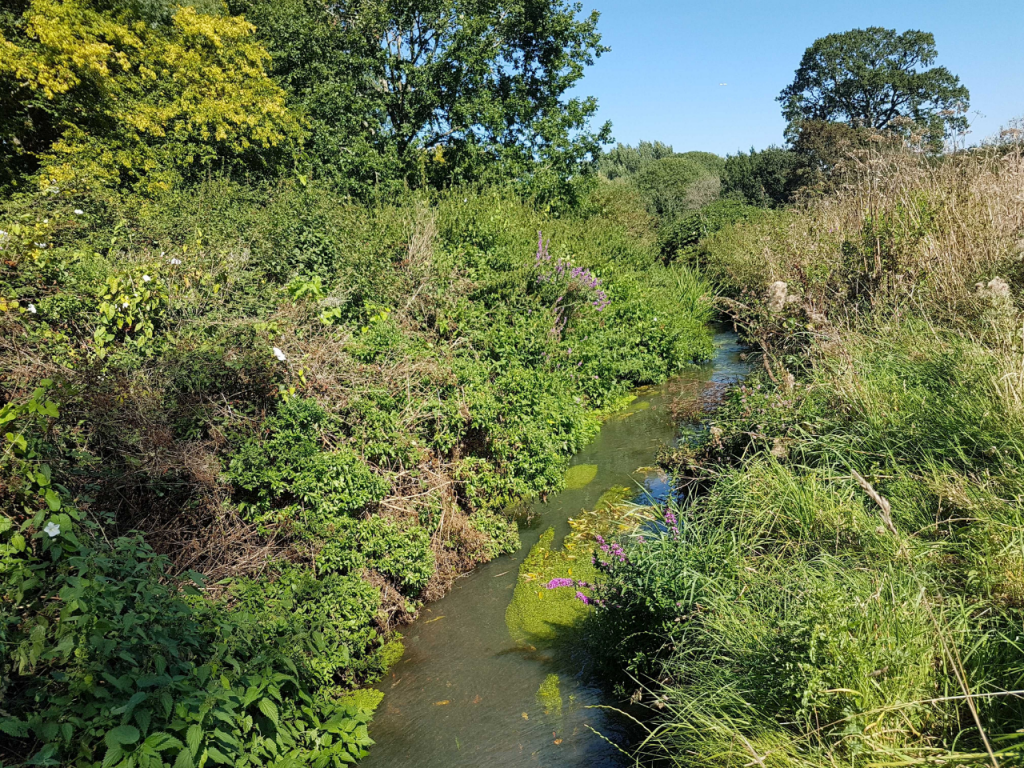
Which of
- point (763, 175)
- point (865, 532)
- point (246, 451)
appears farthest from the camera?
point (763, 175)

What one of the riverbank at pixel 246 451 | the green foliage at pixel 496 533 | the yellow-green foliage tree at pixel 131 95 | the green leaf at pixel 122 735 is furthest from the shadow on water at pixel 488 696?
the yellow-green foliage tree at pixel 131 95

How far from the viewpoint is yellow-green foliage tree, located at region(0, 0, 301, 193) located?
11.7 metres

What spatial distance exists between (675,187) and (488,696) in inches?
1473

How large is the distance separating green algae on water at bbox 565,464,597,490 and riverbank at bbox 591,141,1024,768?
5.12 feet

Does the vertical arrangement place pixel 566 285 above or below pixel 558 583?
above

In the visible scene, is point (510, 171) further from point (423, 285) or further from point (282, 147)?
point (423, 285)

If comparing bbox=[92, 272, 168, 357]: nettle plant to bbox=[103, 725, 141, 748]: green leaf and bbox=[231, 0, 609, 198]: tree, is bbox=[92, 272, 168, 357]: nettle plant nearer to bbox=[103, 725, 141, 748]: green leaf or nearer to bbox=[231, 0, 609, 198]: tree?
bbox=[103, 725, 141, 748]: green leaf

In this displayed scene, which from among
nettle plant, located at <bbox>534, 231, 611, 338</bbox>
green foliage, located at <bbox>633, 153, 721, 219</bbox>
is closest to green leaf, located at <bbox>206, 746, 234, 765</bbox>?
nettle plant, located at <bbox>534, 231, 611, 338</bbox>

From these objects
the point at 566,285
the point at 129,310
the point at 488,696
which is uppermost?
the point at 566,285

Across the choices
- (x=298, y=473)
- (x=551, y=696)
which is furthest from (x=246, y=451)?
(x=551, y=696)

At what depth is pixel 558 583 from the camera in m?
5.83

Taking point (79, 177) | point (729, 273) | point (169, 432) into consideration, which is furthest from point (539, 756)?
point (729, 273)

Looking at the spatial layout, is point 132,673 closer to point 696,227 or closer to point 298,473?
point 298,473

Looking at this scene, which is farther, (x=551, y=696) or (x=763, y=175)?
(x=763, y=175)
